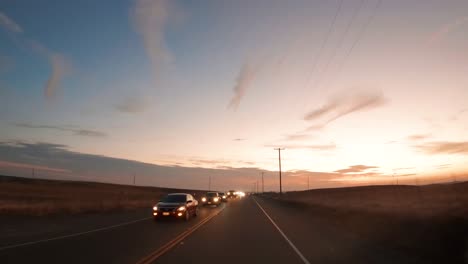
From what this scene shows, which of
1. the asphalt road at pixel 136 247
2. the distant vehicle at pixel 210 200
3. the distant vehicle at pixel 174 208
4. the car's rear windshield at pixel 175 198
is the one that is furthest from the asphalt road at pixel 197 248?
the distant vehicle at pixel 210 200

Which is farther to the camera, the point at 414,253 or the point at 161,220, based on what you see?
the point at 161,220

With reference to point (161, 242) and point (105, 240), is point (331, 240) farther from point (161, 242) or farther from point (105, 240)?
point (105, 240)

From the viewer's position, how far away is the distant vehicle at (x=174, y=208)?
26.3 m

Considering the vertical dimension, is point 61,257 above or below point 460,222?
below

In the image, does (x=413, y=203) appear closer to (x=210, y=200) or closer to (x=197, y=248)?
(x=210, y=200)

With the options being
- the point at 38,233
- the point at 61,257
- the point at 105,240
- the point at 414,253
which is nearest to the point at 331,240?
the point at 414,253

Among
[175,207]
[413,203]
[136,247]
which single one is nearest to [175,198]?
[175,207]

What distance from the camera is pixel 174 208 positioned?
2639cm

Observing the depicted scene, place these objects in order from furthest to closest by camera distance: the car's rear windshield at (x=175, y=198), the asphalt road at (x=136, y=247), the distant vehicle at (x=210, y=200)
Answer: the distant vehicle at (x=210, y=200) → the car's rear windshield at (x=175, y=198) → the asphalt road at (x=136, y=247)

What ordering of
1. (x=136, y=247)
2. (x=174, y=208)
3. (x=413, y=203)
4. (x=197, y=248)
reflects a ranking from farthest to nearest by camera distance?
1. (x=413, y=203)
2. (x=174, y=208)
3. (x=136, y=247)
4. (x=197, y=248)

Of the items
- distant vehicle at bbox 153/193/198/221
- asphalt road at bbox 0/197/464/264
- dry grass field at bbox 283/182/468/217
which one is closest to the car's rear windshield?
distant vehicle at bbox 153/193/198/221

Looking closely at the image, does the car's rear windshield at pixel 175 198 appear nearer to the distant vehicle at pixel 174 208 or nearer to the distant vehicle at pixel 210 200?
the distant vehicle at pixel 174 208

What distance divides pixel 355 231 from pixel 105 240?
436 inches

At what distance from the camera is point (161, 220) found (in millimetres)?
26984
